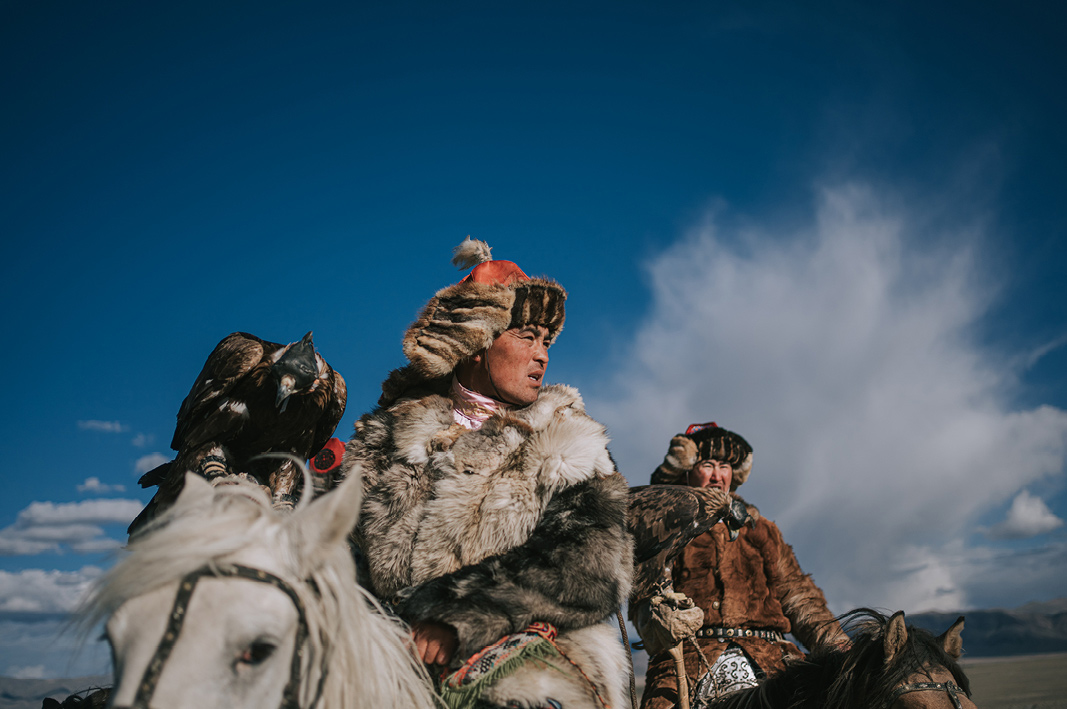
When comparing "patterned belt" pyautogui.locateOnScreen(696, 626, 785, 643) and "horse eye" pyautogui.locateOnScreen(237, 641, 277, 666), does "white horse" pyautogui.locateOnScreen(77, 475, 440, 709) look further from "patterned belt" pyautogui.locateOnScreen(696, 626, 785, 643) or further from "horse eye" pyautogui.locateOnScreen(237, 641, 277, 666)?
"patterned belt" pyautogui.locateOnScreen(696, 626, 785, 643)

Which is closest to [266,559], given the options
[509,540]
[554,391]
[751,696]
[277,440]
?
[509,540]

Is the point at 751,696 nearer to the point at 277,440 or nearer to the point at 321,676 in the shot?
the point at 321,676

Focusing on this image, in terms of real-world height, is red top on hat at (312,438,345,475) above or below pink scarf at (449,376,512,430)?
above

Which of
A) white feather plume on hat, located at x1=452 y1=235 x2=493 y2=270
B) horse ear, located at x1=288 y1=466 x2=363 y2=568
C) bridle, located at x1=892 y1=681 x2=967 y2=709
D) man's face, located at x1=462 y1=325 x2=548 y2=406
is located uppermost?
white feather plume on hat, located at x1=452 y1=235 x2=493 y2=270

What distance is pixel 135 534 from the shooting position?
1514 mm

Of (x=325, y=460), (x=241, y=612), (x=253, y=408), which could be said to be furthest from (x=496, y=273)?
(x=325, y=460)

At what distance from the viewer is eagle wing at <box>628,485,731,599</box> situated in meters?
2.29

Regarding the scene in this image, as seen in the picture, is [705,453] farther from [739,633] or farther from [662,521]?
[662,521]

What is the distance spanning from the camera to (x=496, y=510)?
2254 millimetres

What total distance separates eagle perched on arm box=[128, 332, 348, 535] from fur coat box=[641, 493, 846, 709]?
9.42 ft

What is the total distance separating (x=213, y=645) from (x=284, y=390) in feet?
10.5

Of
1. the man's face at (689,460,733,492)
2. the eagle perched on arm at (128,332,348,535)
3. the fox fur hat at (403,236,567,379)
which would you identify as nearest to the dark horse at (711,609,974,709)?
the fox fur hat at (403,236,567,379)

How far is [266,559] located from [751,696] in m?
2.52

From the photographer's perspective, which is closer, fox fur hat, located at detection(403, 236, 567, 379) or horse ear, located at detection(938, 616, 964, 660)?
horse ear, located at detection(938, 616, 964, 660)
